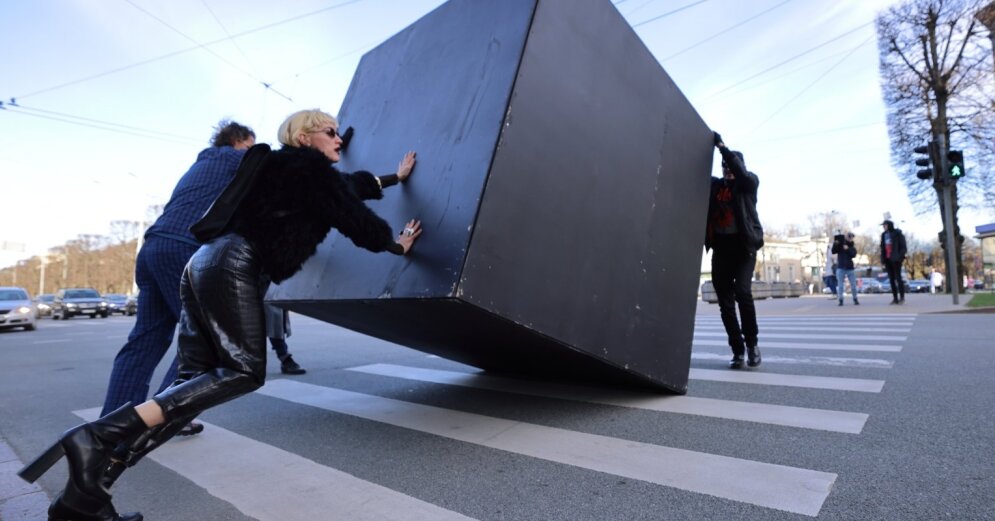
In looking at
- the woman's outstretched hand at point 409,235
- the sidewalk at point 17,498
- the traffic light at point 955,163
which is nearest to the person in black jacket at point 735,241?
the woman's outstretched hand at point 409,235

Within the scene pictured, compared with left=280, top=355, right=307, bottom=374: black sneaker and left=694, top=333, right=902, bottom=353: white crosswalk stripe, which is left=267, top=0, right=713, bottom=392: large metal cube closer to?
Answer: left=280, top=355, right=307, bottom=374: black sneaker

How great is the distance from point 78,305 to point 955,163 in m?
35.7

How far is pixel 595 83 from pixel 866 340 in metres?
5.23

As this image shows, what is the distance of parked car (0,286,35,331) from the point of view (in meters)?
16.1

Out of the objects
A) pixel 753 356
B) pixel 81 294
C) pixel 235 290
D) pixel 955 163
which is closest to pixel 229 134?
pixel 235 290

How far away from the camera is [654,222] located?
3338mm

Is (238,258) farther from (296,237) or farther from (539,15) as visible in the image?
(539,15)

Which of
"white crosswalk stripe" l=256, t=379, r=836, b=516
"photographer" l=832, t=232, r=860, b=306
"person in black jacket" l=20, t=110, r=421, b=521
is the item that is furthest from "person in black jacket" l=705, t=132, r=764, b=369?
"photographer" l=832, t=232, r=860, b=306

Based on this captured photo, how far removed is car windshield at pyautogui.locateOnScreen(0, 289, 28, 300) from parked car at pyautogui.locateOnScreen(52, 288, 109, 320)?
30.4 feet

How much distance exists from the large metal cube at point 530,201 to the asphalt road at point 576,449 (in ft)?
1.46

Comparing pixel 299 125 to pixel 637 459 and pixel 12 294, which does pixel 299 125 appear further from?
pixel 12 294

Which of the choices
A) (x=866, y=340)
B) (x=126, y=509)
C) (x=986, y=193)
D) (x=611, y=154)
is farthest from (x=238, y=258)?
(x=986, y=193)

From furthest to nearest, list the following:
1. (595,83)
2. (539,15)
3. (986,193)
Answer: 1. (986,193)
2. (595,83)
3. (539,15)

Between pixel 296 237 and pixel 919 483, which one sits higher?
pixel 296 237
